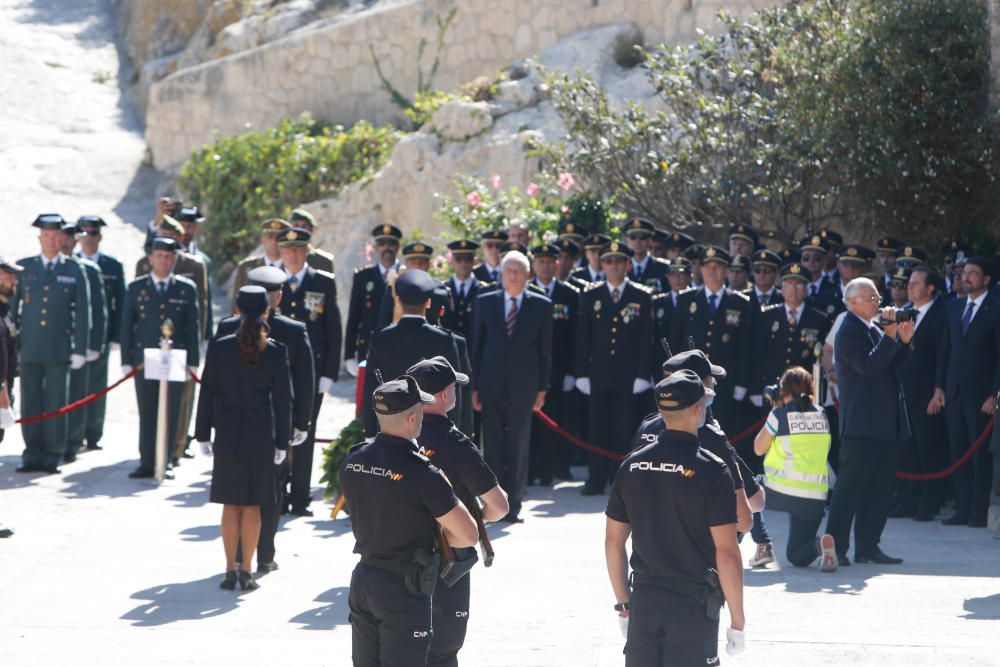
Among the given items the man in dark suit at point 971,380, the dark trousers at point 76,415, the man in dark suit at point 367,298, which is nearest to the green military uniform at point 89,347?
the dark trousers at point 76,415

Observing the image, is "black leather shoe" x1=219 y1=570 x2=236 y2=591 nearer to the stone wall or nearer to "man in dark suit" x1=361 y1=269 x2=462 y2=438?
"man in dark suit" x1=361 y1=269 x2=462 y2=438

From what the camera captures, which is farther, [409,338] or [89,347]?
[89,347]

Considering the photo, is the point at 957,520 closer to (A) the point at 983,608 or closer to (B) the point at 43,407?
(A) the point at 983,608

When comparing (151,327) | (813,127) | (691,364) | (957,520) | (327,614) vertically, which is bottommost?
(327,614)

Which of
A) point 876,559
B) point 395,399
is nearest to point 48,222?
point 876,559

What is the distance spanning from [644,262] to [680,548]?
7608 millimetres

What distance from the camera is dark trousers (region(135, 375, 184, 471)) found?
11633 millimetres

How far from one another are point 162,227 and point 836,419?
614 centimetres

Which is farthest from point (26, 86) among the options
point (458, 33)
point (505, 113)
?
point (505, 113)

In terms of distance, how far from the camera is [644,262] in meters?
12.7

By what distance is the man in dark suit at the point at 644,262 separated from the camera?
12562 millimetres

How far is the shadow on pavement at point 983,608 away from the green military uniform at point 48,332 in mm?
7241

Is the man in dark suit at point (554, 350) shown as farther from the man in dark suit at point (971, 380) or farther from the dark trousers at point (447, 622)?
the dark trousers at point (447, 622)

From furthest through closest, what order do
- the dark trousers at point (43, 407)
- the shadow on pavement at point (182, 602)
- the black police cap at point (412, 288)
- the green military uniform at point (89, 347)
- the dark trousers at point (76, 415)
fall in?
the dark trousers at point (76, 415), the green military uniform at point (89, 347), the dark trousers at point (43, 407), the black police cap at point (412, 288), the shadow on pavement at point (182, 602)
